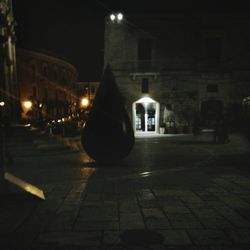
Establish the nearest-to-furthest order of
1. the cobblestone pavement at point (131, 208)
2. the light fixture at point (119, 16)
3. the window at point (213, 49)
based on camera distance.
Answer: the cobblestone pavement at point (131, 208) < the light fixture at point (119, 16) < the window at point (213, 49)

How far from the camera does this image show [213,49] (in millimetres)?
25203

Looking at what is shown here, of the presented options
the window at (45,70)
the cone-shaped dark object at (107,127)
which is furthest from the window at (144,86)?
the window at (45,70)

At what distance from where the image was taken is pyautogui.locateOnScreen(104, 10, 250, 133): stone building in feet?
81.6

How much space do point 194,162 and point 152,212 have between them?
5.82 m

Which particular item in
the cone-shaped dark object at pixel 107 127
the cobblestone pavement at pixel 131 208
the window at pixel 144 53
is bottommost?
the cobblestone pavement at pixel 131 208

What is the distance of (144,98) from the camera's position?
83.3 feet

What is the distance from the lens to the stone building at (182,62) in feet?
81.6

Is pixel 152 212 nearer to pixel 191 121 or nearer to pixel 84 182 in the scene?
pixel 84 182

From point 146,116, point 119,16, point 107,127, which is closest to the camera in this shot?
point 107,127

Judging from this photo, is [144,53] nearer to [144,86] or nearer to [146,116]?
[144,86]

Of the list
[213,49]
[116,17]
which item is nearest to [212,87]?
[213,49]

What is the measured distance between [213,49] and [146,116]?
25.1ft

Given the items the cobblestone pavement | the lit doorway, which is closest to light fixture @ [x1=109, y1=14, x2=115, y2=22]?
the lit doorway

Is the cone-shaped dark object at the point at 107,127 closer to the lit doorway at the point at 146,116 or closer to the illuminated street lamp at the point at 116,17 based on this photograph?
the lit doorway at the point at 146,116
